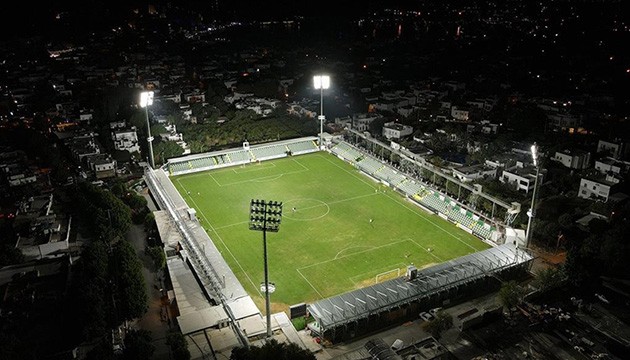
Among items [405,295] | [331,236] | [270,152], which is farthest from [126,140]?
[405,295]

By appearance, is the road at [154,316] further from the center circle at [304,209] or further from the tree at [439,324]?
the tree at [439,324]

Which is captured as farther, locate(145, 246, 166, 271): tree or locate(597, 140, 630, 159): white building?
locate(597, 140, 630, 159): white building

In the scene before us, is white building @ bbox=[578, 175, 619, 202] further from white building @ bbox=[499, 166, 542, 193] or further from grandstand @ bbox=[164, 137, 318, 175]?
grandstand @ bbox=[164, 137, 318, 175]

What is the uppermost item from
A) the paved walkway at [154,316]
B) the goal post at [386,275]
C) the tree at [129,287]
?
the tree at [129,287]

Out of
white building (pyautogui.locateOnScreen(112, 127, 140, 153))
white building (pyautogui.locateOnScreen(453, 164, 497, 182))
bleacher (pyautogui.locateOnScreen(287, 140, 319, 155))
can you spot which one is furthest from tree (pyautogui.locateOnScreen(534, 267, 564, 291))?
white building (pyautogui.locateOnScreen(112, 127, 140, 153))

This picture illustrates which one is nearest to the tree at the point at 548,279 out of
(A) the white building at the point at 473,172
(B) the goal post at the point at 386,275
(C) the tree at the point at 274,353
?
(B) the goal post at the point at 386,275
